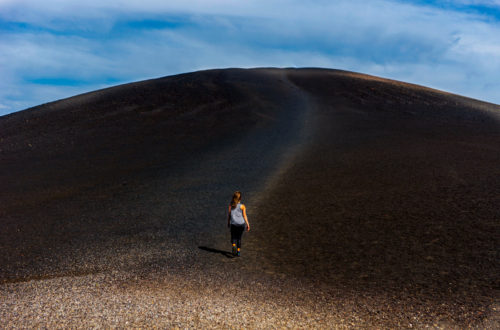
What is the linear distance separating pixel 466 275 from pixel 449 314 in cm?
232

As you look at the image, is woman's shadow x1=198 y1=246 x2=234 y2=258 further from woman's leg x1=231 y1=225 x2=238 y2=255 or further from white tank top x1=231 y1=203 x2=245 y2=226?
white tank top x1=231 y1=203 x2=245 y2=226

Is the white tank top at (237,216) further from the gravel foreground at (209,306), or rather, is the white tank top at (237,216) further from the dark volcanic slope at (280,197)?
the gravel foreground at (209,306)

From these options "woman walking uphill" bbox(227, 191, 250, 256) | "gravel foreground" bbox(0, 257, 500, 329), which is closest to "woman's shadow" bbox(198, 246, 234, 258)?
"woman walking uphill" bbox(227, 191, 250, 256)

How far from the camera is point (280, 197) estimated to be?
18.4 m

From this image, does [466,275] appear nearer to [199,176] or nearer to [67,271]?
[67,271]

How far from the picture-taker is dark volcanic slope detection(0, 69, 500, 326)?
1093cm

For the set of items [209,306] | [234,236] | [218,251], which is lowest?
[218,251]

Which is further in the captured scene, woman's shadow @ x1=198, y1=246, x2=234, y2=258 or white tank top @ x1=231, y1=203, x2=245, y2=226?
woman's shadow @ x1=198, y1=246, x2=234, y2=258

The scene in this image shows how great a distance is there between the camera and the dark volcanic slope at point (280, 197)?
430 inches

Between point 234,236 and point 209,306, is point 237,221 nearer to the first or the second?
point 234,236

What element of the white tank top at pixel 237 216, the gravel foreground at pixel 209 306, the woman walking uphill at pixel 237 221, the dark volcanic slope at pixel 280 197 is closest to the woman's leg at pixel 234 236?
the woman walking uphill at pixel 237 221

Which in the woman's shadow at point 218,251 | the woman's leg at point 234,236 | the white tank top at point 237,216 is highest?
the white tank top at point 237,216

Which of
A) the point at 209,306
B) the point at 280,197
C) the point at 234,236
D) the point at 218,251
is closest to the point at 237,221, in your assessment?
the point at 234,236

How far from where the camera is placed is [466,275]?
10039 millimetres
